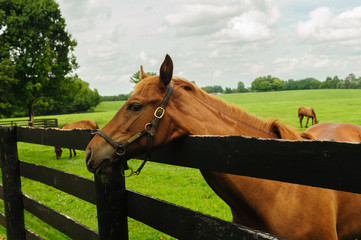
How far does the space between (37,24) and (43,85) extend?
582cm

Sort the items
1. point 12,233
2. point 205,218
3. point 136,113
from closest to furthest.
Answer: point 205,218
point 136,113
point 12,233

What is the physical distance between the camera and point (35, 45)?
27516mm

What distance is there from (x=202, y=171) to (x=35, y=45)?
2951 centimetres

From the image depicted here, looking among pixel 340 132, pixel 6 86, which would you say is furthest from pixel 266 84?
pixel 340 132

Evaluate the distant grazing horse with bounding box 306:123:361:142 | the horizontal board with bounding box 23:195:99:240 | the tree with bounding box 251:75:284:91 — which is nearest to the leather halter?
the horizontal board with bounding box 23:195:99:240

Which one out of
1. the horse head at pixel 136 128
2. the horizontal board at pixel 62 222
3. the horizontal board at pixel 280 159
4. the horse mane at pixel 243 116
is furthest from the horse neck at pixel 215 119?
the horizontal board at pixel 62 222

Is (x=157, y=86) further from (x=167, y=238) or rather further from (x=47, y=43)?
(x=47, y=43)

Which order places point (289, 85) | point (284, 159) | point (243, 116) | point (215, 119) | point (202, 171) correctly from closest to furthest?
point (284, 159)
point (202, 171)
point (215, 119)
point (243, 116)
point (289, 85)

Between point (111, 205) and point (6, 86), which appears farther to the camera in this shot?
point (6, 86)

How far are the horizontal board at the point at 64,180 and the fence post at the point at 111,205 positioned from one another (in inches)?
13.1

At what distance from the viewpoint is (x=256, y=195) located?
8.00 feet

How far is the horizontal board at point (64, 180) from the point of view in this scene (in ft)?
9.68

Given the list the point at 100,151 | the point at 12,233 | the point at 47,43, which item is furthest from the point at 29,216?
the point at 47,43

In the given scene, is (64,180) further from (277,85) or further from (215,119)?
(277,85)
